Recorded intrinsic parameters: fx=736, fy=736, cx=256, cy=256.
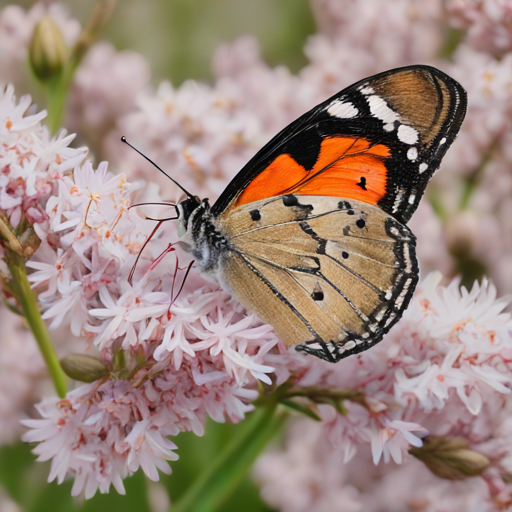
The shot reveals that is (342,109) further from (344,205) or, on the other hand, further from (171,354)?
(171,354)

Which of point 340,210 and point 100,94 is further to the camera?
point 100,94

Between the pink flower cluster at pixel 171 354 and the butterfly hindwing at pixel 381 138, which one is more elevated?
the butterfly hindwing at pixel 381 138

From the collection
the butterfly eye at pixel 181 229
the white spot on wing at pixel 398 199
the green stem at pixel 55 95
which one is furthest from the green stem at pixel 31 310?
the white spot on wing at pixel 398 199

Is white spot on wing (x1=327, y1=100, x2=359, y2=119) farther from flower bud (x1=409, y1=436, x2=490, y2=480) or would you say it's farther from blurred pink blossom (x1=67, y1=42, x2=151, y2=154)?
blurred pink blossom (x1=67, y1=42, x2=151, y2=154)

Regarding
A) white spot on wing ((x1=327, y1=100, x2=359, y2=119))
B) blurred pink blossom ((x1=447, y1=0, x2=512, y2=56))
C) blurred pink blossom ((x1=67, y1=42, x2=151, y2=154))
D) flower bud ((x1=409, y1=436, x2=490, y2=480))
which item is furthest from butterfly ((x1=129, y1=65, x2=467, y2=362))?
blurred pink blossom ((x1=67, y1=42, x2=151, y2=154))

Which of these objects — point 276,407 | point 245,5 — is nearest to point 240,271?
point 276,407

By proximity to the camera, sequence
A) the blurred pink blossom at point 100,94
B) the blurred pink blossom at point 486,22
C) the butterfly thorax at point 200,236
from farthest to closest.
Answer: the blurred pink blossom at point 100,94, the blurred pink blossom at point 486,22, the butterfly thorax at point 200,236

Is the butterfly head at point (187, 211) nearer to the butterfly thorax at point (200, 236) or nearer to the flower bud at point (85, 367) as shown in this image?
the butterfly thorax at point (200, 236)

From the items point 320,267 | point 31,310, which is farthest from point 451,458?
point 31,310
